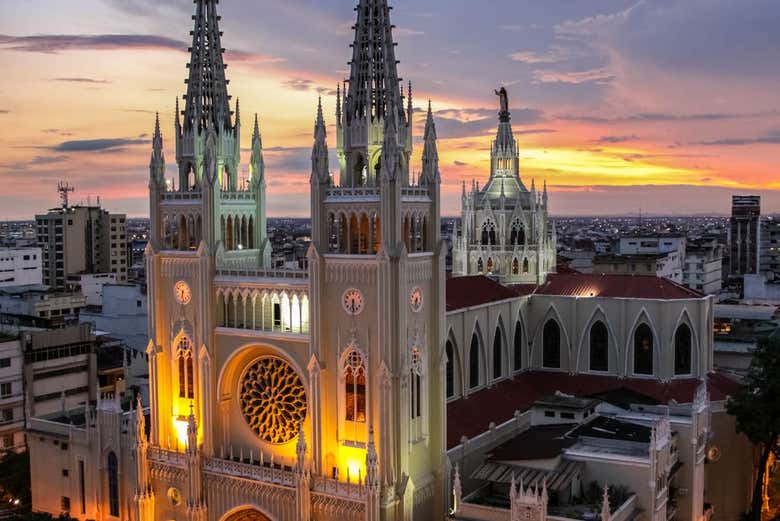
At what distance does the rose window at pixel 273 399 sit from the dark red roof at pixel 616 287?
23.4 meters

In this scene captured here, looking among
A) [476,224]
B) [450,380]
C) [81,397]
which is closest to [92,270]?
[81,397]

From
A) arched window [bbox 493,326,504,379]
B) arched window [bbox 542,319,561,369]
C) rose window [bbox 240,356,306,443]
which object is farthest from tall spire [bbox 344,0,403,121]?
arched window [bbox 542,319,561,369]

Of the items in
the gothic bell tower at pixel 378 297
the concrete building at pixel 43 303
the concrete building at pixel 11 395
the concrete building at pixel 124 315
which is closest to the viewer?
the gothic bell tower at pixel 378 297

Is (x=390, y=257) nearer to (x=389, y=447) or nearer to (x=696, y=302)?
(x=389, y=447)

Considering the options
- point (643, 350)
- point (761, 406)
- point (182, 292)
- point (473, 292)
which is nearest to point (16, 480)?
point (182, 292)

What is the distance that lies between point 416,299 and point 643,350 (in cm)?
2269

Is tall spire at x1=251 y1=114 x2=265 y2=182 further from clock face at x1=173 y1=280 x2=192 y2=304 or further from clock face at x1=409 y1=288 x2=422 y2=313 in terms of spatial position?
clock face at x1=409 y1=288 x2=422 y2=313

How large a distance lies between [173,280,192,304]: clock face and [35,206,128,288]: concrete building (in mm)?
121724

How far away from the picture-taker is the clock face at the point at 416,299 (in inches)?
1591

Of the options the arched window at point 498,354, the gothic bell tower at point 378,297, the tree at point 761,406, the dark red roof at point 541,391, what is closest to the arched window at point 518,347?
the dark red roof at point 541,391

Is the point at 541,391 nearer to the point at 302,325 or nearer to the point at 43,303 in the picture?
the point at 302,325

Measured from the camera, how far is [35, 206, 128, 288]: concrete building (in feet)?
523

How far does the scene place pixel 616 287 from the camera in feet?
193

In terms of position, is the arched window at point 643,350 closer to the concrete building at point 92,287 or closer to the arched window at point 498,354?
the arched window at point 498,354
